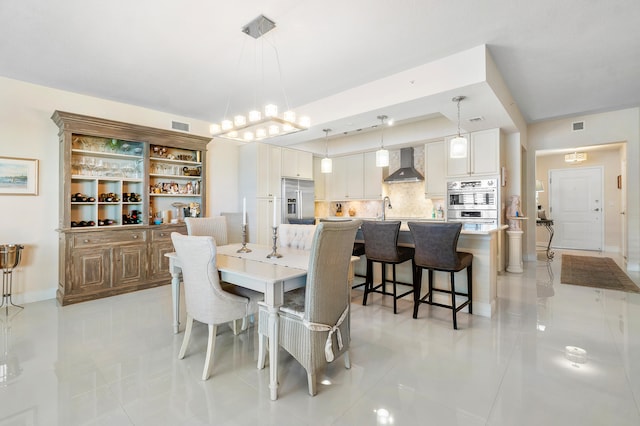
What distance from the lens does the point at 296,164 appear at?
6258 millimetres

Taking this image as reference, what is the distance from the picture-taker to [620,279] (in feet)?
15.4

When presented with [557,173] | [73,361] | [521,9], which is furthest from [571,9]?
[557,173]

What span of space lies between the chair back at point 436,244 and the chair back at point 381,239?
0.76ft

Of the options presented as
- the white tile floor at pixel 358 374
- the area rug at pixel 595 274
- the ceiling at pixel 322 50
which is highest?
the ceiling at pixel 322 50

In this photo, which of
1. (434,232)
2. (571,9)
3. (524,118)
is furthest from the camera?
(524,118)

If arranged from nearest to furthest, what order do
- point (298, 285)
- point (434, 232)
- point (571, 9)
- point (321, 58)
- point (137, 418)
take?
point (137, 418) → point (298, 285) → point (571, 9) → point (434, 232) → point (321, 58)

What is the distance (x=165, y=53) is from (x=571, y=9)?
3742 mm

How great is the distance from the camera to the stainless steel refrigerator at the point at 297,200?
5.98 metres

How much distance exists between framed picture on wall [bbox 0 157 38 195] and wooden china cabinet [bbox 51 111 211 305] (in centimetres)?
36

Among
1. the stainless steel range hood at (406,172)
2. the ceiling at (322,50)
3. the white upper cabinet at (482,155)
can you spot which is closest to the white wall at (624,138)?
the ceiling at (322,50)

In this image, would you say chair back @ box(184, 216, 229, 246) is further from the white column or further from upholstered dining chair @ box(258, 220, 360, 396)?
the white column

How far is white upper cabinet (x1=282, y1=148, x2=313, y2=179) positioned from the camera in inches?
237

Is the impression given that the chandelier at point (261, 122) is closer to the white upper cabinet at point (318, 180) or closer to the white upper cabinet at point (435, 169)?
the white upper cabinet at point (435, 169)

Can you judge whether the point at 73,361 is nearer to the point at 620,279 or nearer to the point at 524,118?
the point at 620,279
